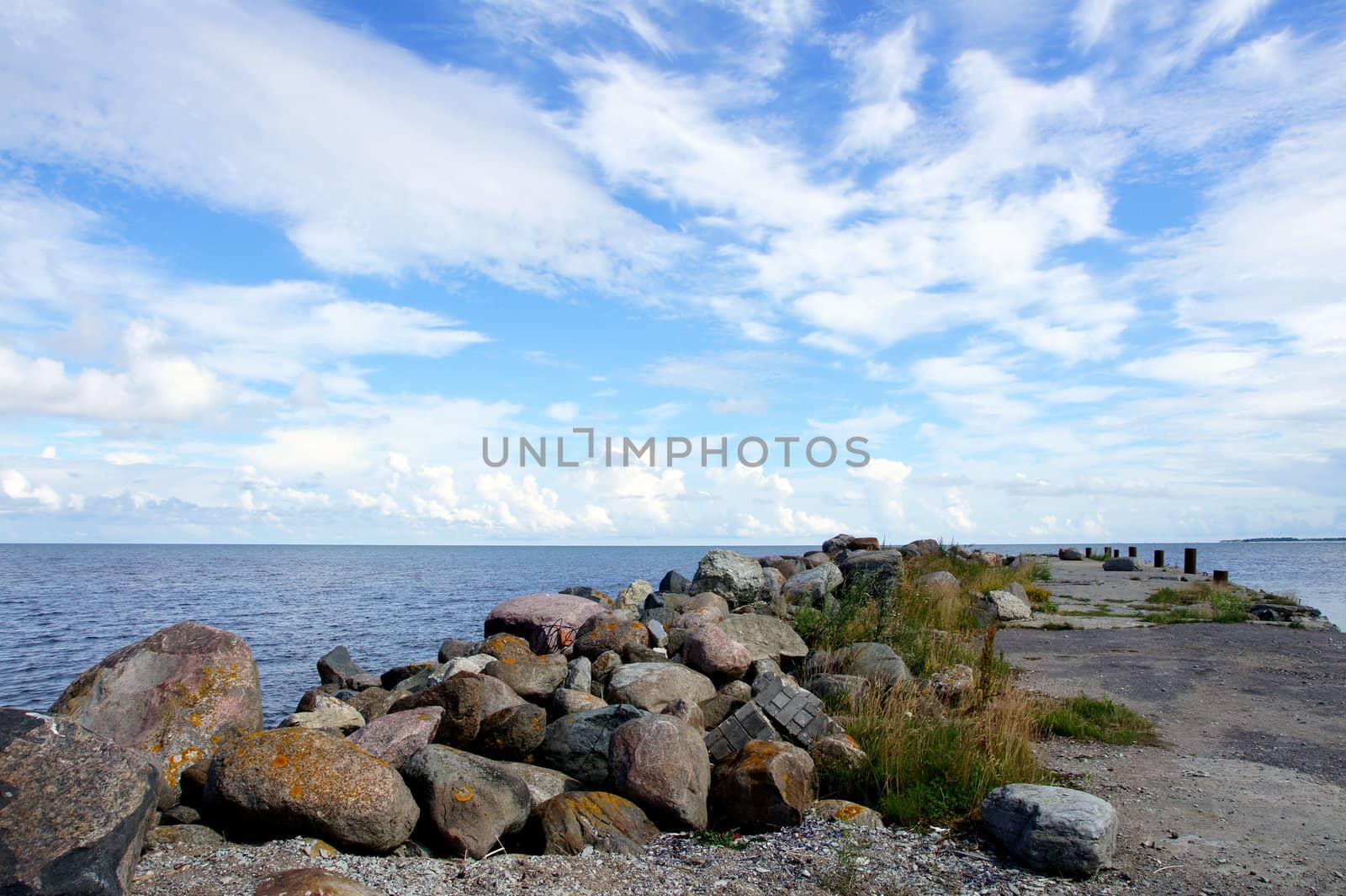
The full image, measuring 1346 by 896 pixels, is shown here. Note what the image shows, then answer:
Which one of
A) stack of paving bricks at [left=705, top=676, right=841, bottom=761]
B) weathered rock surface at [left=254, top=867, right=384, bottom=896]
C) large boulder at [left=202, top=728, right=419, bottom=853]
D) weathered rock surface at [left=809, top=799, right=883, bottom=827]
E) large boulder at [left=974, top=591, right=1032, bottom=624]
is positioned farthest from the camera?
large boulder at [left=974, top=591, right=1032, bottom=624]

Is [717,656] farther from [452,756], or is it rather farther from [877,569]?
[877,569]

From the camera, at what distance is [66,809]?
4832mm

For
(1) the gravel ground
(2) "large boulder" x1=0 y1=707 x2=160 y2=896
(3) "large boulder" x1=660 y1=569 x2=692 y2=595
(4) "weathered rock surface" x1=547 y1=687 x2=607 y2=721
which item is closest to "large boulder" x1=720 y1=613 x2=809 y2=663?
(4) "weathered rock surface" x1=547 y1=687 x2=607 y2=721

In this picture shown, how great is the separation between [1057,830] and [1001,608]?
1206 centimetres

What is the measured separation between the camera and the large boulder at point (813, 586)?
610 inches

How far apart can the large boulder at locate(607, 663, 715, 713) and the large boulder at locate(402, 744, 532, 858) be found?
7.65ft

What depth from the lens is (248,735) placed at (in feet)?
20.6

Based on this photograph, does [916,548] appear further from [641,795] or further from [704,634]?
[641,795]

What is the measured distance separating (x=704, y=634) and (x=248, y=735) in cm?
538

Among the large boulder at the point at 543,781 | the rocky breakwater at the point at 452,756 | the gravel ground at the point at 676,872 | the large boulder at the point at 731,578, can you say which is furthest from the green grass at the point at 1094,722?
the large boulder at the point at 731,578

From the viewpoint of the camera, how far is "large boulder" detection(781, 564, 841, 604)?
15.5 meters

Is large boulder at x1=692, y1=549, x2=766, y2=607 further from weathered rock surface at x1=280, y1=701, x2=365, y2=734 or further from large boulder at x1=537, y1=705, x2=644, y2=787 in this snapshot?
large boulder at x1=537, y1=705, x2=644, y2=787

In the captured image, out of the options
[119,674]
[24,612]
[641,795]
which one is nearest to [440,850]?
[641,795]

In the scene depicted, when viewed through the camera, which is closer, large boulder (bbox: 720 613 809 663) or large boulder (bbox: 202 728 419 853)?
large boulder (bbox: 202 728 419 853)
